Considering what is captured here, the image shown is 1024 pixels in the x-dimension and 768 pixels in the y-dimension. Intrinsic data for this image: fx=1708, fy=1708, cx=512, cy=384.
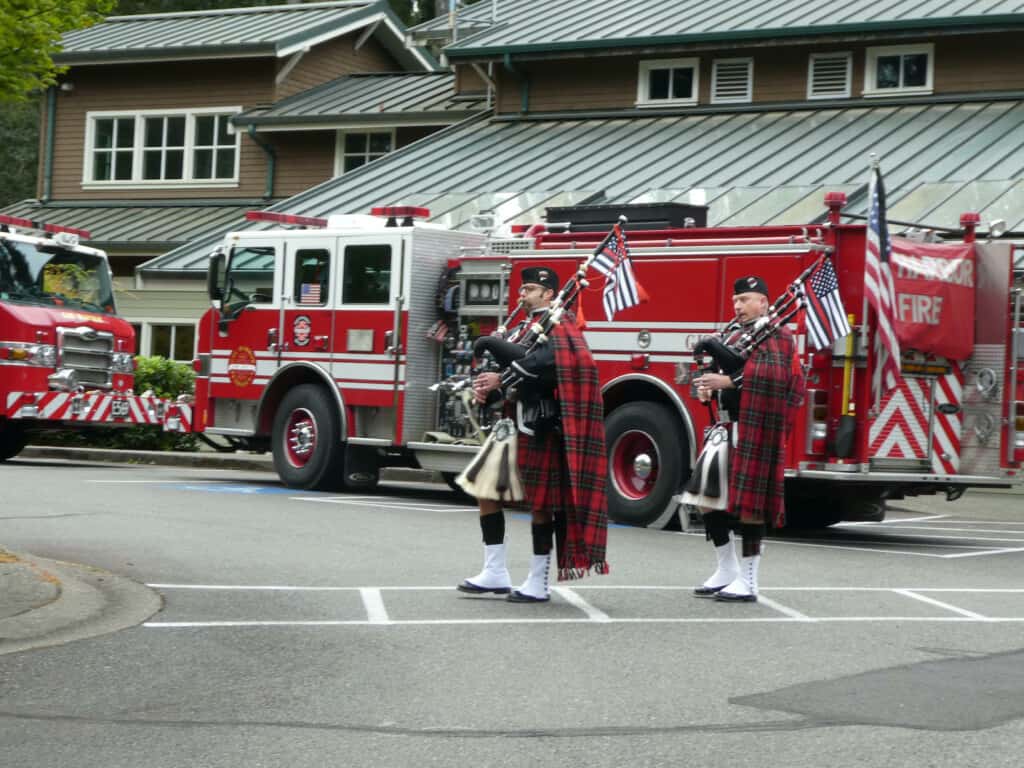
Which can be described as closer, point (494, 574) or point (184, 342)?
point (494, 574)

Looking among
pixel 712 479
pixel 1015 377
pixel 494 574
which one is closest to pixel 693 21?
pixel 1015 377

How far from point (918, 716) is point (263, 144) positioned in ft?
95.3

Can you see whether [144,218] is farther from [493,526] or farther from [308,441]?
[493,526]

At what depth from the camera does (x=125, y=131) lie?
1407 inches

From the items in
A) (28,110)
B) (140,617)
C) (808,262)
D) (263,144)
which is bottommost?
(140,617)

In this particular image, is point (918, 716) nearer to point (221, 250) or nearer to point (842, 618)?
point (842, 618)

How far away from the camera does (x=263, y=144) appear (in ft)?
112

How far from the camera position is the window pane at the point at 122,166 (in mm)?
35562

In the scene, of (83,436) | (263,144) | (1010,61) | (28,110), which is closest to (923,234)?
A: (1010,61)

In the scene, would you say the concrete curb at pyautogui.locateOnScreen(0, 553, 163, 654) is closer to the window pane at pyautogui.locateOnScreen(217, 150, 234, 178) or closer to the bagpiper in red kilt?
the bagpiper in red kilt

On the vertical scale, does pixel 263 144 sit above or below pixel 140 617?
above

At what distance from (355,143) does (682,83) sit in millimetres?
7483

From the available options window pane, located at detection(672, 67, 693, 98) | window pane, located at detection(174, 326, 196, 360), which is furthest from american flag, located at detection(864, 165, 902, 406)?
window pane, located at detection(174, 326, 196, 360)

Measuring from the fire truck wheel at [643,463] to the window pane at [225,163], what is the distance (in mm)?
20962
